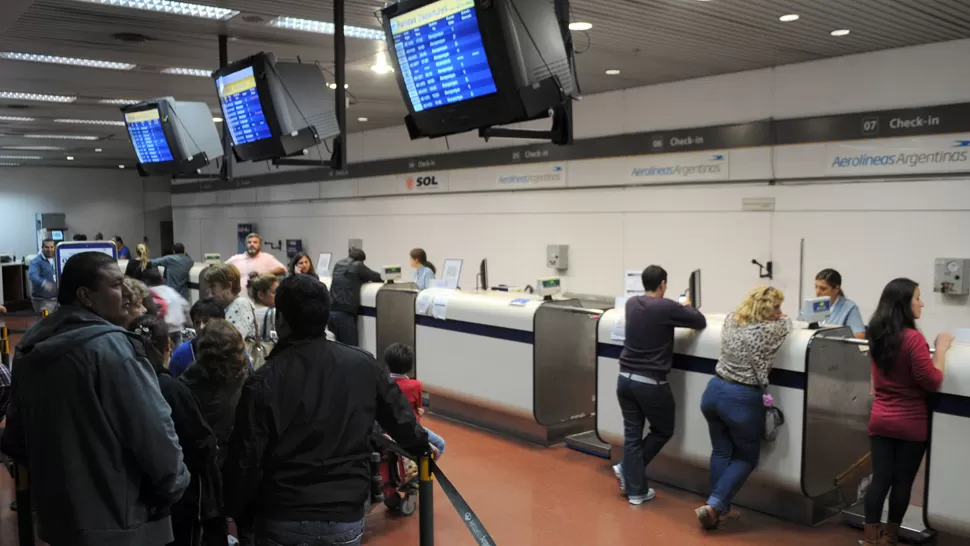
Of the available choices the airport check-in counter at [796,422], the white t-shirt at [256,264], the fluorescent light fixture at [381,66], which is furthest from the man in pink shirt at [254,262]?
the airport check-in counter at [796,422]

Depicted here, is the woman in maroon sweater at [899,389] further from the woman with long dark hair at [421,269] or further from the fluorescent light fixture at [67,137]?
the fluorescent light fixture at [67,137]

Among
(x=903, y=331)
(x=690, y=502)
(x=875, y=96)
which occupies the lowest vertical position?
(x=690, y=502)

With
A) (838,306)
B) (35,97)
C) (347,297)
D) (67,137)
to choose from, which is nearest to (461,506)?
(838,306)

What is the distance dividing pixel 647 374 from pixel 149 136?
16.6ft

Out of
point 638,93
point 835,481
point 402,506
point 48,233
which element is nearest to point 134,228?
point 48,233

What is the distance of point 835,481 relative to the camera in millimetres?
4500

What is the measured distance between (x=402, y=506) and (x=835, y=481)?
100 inches

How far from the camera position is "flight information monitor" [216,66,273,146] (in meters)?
5.38

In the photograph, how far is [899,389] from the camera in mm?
3791

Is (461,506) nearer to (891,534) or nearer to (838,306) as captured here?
(891,534)

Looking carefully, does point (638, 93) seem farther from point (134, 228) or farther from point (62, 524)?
point (134, 228)

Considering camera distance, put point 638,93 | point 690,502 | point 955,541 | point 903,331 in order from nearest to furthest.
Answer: point 903,331
point 955,541
point 690,502
point 638,93

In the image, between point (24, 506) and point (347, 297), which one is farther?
point (347, 297)

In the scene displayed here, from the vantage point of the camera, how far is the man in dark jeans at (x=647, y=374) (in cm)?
466
